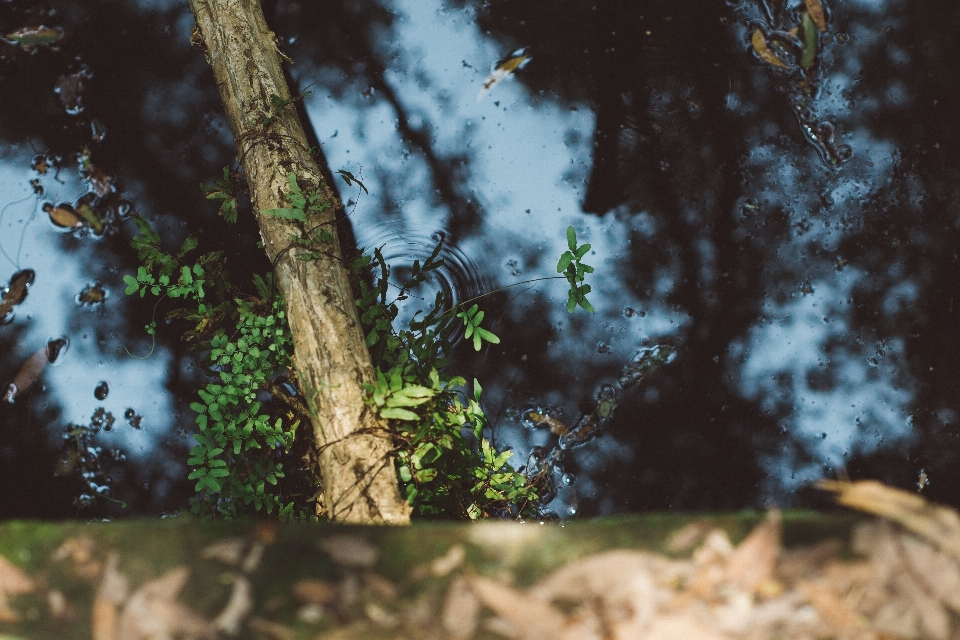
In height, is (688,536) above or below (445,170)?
below

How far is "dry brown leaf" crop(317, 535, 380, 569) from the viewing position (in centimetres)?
131

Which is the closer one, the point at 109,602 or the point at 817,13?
the point at 109,602

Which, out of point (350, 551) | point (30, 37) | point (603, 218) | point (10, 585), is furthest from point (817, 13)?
point (30, 37)

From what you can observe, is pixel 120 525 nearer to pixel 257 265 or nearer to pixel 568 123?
pixel 257 265

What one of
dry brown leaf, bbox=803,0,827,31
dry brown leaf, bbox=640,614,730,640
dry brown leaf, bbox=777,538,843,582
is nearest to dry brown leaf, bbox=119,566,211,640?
dry brown leaf, bbox=640,614,730,640

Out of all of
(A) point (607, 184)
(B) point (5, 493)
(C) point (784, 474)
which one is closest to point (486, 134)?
(A) point (607, 184)

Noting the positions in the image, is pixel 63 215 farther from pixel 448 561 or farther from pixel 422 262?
pixel 448 561

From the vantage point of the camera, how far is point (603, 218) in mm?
2725

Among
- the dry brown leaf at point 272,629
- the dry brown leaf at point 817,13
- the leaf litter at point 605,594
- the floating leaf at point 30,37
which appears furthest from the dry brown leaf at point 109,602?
the dry brown leaf at point 817,13

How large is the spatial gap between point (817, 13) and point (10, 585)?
3.52 meters

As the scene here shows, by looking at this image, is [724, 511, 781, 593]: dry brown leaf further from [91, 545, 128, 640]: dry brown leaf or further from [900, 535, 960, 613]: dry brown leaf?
[91, 545, 128, 640]: dry brown leaf

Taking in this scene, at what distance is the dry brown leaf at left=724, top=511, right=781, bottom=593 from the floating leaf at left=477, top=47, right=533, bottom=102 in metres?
2.17

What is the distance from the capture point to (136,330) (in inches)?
106

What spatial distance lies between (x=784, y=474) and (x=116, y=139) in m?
3.35
